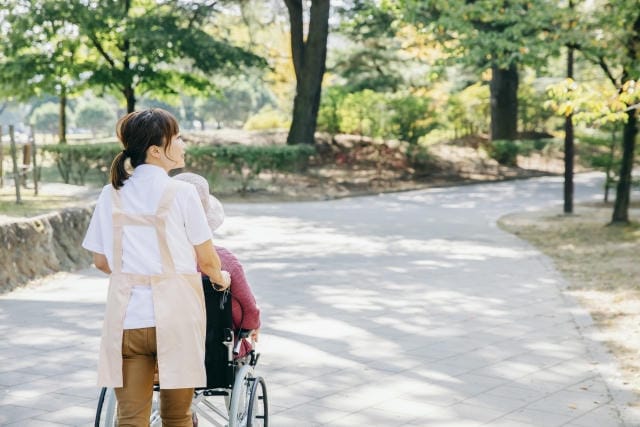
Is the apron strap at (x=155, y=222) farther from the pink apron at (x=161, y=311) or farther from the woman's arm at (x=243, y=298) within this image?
the woman's arm at (x=243, y=298)

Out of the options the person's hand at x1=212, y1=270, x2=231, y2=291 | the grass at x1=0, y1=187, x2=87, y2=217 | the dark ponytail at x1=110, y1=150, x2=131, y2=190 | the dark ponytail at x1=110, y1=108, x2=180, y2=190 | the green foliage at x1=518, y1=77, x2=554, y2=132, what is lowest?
the grass at x1=0, y1=187, x2=87, y2=217

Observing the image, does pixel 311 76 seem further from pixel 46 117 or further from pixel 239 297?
pixel 46 117

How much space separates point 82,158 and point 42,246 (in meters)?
14.0

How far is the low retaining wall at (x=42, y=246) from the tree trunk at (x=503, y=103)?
21824 mm

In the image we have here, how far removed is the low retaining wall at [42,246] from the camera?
32.9ft

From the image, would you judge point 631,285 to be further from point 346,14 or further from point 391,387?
point 346,14

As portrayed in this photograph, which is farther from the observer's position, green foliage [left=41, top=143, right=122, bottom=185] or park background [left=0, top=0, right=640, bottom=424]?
green foliage [left=41, top=143, right=122, bottom=185]

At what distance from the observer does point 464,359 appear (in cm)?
717

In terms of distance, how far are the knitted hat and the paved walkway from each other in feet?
6.13

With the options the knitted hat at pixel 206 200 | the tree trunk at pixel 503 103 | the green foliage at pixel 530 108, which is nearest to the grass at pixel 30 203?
the knitted hat at pixel 206 200

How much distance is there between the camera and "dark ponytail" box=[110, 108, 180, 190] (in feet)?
11.7

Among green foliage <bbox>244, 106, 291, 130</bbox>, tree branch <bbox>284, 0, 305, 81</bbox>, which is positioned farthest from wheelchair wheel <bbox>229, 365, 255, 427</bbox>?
green foliage <bbox>244, 106, 291, 130</bbox>

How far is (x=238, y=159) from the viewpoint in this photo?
23.8 metres

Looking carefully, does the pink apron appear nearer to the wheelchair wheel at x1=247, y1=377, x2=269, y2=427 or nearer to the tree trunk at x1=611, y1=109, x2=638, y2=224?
the wheelchair wheel at x1=247, y1=377, x2=269, y2=427
